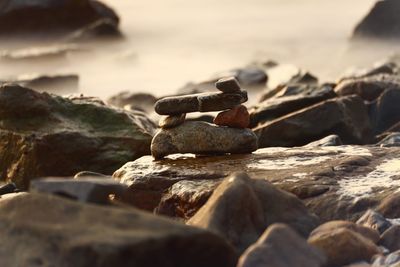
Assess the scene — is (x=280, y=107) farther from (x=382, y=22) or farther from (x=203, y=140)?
(x=382, y=22)

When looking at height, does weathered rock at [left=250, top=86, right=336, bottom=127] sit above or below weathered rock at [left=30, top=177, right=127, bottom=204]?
below

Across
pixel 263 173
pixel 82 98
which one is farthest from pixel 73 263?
pixel 82 98

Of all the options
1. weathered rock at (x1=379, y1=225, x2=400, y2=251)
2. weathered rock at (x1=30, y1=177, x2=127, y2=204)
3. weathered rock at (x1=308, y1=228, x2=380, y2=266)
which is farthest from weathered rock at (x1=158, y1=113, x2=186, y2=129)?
weathered rock at (x1=30, y1=177, x2=127, y2=204)

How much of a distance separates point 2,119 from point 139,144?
1.99m

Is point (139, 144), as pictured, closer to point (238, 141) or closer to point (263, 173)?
point (238, 141)

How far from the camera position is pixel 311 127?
46.7ft

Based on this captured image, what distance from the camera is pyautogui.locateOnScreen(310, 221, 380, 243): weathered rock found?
23.5ft

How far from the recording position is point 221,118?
11.2 m

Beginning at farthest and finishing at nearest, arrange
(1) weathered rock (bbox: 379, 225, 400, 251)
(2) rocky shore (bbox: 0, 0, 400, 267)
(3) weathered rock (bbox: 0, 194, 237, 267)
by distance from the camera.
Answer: (1) weathered rock (bbox: 379, 225, 400, 251)
(2) rocky shore (bbox: 0, 0, 400, 267)
(3) weathered rock (bbox: 0, 194, 237, 267)

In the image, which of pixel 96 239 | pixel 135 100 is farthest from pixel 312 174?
pixel 135 100

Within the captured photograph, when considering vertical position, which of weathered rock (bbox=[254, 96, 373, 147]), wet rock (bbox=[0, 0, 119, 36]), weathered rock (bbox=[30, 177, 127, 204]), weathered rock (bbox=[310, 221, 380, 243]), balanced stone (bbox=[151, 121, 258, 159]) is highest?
weathered rock (bbox=[30, 177, 127, 204])

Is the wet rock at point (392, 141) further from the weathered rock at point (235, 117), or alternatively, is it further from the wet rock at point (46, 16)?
the wet rock at point (46, 16)

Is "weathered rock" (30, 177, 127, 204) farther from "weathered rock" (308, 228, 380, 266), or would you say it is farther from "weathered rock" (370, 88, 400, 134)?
"weathered rock" (370, 88, 400, 134)

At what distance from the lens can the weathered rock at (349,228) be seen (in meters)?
7.16
